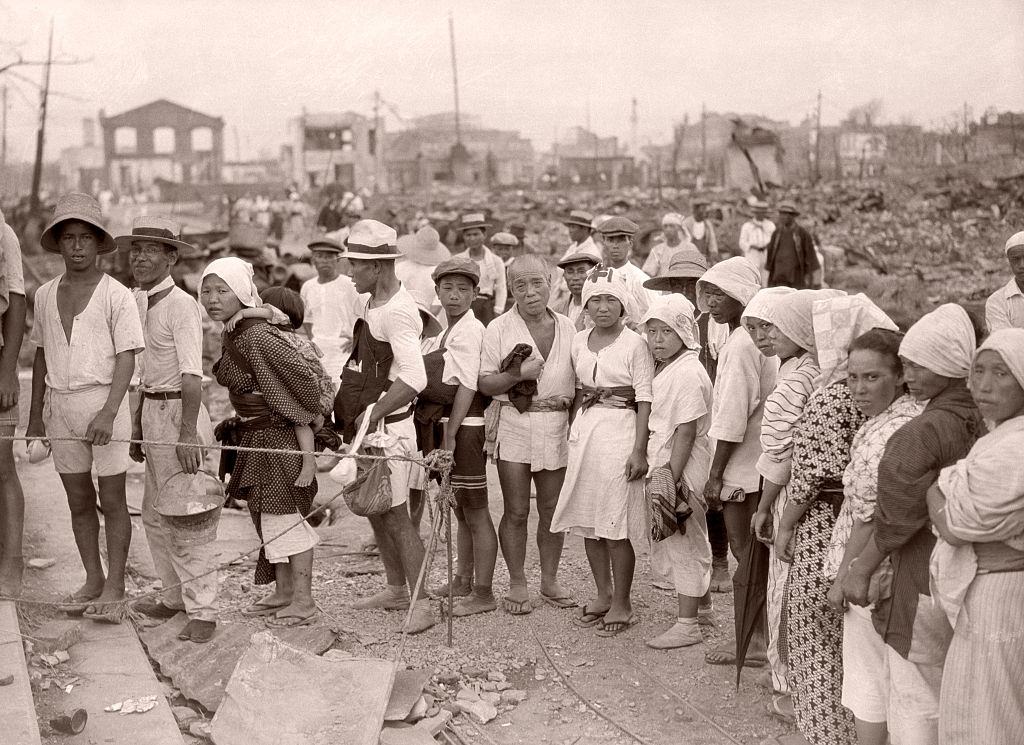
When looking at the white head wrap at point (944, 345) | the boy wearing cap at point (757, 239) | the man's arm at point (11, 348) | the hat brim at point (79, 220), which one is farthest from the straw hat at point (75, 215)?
the boy wearing cap at point (757, 239)

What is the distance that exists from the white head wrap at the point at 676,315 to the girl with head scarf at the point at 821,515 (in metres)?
1.15

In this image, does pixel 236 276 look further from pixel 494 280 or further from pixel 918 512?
pixel 494 280

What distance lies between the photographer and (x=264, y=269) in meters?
15.6

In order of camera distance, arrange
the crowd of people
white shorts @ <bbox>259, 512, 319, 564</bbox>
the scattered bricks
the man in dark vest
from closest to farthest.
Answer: the crowd of people → the scattered bricks → white shorts @ <bbox>259, 512, 319, 564</bbox> → the man in dark vest

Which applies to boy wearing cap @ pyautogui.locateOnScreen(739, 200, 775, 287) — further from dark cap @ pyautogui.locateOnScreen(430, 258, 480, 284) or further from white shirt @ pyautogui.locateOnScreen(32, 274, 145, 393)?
white shirt @ pyautogui.locateOnScreen(32, 274, 145, 393)

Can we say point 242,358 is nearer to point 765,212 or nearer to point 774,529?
point 774,529

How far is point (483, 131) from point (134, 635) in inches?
1767

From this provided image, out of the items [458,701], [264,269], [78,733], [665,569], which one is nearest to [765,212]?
[264,269]

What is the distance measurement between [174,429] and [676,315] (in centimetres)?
260

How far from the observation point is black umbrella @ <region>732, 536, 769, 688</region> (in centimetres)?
470

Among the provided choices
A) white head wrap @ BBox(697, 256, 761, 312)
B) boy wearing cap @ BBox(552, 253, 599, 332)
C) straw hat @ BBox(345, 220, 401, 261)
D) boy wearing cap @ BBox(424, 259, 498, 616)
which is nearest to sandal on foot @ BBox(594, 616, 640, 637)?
boy wearing cap @ BBox(424, 259, 498, 616)

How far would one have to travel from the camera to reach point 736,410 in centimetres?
494

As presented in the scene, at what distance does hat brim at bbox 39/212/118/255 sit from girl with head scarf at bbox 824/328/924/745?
3.62m

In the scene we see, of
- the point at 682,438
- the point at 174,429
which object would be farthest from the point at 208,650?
the point at 682,438
